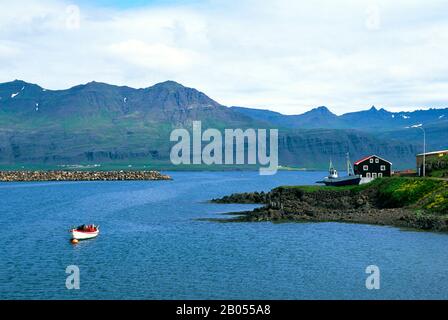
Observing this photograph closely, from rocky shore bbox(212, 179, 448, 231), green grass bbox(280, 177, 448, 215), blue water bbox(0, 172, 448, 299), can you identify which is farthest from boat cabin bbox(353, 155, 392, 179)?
blue water bbox(0, 172, 448, 299)

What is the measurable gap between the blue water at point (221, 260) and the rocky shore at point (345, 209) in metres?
3.57

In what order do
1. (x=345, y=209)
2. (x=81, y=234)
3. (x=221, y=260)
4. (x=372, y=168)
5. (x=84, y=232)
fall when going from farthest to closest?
(x=372, y=168), (x=345, y=209), (x=84, y=232), (x=81, y=234), (x=221, y=260)

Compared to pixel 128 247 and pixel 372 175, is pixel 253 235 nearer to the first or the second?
pixel 128 247

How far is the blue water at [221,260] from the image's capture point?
51.2 m

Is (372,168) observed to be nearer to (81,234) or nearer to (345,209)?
(345,209)

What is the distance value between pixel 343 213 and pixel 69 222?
45776 millimetres

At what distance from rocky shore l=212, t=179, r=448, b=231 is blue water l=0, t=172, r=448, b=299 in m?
3.57

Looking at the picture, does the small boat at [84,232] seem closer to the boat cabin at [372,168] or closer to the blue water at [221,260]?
the blue water at [221,260]

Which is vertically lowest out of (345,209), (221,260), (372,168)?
(221,260)

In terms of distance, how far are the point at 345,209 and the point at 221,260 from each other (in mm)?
42741

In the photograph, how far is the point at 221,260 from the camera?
64.8 meters

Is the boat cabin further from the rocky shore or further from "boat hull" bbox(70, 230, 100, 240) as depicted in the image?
"boat hull" bbox(70, 230, 100, 240)

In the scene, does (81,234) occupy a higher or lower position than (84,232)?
lower

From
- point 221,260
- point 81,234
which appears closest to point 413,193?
point 221,260
